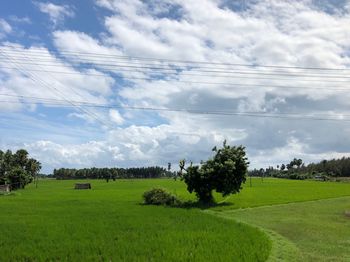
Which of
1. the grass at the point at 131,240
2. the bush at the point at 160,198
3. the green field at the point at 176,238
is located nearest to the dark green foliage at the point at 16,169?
the bush at the point at 160,198

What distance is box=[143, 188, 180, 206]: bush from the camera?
40.9m

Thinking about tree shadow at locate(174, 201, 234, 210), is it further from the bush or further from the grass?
the grass

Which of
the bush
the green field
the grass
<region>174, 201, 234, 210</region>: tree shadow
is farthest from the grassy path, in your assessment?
the bush

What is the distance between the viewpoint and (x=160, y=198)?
41.5 m

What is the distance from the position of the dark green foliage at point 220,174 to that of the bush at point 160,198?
189cm

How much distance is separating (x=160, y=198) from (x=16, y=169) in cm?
6060

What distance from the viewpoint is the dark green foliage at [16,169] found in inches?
3632

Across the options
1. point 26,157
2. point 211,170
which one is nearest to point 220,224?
point 211,170

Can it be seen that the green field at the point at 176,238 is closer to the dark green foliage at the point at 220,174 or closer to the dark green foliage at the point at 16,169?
the dark green foliage at the point at 220,174

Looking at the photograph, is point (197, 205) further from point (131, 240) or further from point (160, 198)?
point (131, 240)

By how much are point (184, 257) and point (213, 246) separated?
2415 mm

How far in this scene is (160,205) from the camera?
40500 millimetres

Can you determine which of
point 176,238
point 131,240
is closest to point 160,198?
point 176,238

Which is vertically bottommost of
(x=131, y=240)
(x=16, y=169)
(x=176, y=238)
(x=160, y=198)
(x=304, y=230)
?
(x=131, y=240)
